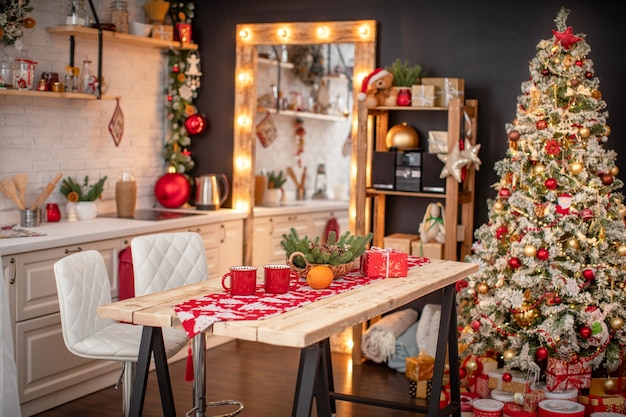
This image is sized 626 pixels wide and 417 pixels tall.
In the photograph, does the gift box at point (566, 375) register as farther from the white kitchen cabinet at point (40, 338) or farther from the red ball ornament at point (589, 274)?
the white kitchen cabinet at point (40, 338)

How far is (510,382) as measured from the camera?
15.3ft

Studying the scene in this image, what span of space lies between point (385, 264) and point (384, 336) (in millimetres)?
1922

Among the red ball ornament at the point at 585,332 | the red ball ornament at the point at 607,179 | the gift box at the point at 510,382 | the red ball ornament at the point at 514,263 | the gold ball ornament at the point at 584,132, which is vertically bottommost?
the gift box at the point at 510,382

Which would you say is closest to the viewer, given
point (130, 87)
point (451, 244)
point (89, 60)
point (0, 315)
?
point (0, 315)

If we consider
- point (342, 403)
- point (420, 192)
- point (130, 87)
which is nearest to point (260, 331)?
point (342, 403)

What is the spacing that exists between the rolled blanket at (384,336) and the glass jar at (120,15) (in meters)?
2.56

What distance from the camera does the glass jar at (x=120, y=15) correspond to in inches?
227

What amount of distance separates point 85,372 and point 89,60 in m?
2.03

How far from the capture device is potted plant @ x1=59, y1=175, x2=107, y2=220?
5414 mm

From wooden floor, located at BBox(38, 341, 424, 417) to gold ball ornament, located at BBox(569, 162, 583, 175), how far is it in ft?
5.02

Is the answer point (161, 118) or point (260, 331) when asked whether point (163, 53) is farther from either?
point (260, 331)

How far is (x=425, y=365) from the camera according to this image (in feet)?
15.9

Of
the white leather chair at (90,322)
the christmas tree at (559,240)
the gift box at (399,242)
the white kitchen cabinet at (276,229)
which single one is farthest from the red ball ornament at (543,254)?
the white kitchen cabinet at (276,229)

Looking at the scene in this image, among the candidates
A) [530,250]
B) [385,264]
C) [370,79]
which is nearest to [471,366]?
[530,250]
